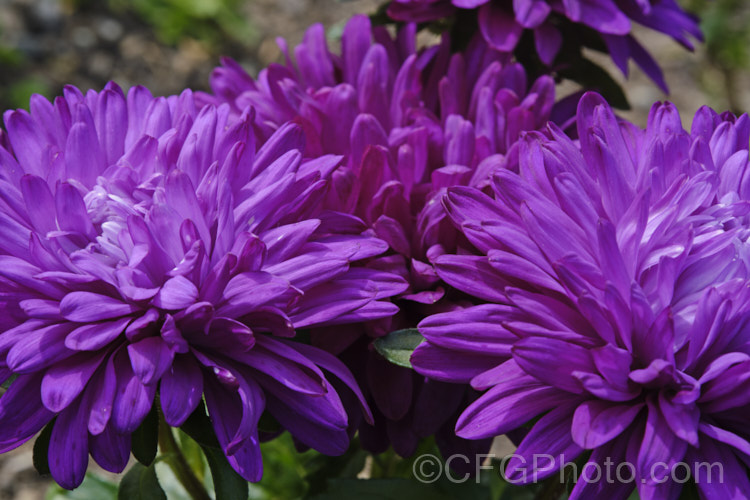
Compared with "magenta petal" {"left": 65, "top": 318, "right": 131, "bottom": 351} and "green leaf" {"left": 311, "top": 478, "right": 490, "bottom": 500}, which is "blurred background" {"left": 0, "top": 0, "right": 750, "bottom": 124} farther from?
"magenta petal" {"left": 65, "top": 318, "right": 131, "bottom": 351}

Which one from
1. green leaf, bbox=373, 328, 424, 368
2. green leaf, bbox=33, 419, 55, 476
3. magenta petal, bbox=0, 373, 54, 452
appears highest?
green leaf, bbox=373, 328, 424, 368

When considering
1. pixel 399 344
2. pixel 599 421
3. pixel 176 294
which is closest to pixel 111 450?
pixel 176 294

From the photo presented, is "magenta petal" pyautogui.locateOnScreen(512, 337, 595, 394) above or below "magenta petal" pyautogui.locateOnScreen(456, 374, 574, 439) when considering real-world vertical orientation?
above

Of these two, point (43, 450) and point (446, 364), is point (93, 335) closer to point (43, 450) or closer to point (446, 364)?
point (43, 450)

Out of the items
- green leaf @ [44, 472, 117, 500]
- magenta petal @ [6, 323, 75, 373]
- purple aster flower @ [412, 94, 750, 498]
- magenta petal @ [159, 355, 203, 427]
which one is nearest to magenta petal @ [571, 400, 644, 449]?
purple aster flower @ [412, 94, 750, 498]

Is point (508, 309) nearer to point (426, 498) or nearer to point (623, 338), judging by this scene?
point (623, 338)

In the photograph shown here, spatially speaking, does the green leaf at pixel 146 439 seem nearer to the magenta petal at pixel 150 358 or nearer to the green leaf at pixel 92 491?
the magenta petal at pixel 150 358

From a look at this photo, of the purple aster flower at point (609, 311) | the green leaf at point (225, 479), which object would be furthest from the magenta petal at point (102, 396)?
the purple aster flower at point (609, 311)
